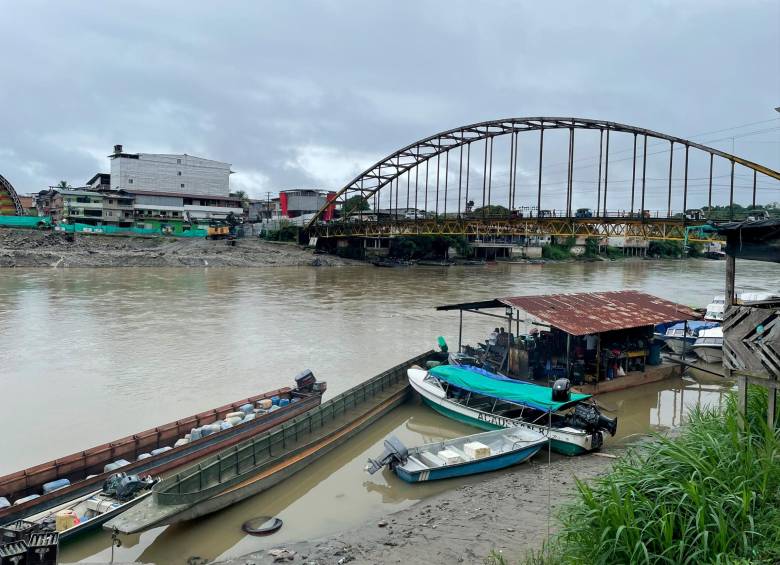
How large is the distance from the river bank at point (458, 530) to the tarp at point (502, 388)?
2125 mm

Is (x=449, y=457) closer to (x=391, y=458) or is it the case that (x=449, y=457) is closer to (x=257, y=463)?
(x=391, y=458)

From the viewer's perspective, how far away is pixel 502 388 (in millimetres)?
15867

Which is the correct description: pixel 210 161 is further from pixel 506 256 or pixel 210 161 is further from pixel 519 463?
pixel 519 463

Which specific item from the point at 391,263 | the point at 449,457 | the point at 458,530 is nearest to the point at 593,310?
the point at 449,457

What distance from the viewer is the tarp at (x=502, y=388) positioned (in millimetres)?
14940

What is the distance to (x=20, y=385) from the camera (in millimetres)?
21219

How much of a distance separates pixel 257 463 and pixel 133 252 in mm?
61188

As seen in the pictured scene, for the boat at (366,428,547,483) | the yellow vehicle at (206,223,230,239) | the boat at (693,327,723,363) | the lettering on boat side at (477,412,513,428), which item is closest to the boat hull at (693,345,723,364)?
the boat at (693,327,723,363)

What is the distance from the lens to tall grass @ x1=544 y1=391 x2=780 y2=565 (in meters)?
6.03

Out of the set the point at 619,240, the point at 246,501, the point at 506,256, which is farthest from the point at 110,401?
the point at 619,240

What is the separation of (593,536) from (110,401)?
17.3 meters

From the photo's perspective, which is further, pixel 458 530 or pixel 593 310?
pixel 593 310

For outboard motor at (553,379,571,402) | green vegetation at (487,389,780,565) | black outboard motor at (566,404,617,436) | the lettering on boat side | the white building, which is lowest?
the lettering on boat side

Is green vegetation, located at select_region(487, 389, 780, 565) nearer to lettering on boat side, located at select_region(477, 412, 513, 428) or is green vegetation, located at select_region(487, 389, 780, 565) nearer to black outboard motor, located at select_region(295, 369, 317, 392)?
lettering on boat side, located at select_region(477, 412, 513, 428)
